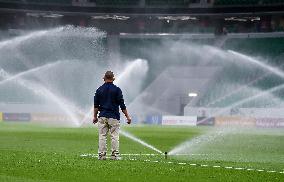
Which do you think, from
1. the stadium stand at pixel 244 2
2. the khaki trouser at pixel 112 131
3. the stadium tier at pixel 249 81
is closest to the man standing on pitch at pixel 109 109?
the khaki trouser at pixel 112 131

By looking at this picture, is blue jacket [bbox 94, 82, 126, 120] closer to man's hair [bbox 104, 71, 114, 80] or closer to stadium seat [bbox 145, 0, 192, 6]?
man's hair [bbox 104, 71, 114, 80]

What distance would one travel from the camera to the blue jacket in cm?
1587

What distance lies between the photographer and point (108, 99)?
52.0ft

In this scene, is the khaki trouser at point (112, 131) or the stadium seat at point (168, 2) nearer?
the khaki trouser at point (112, 131)

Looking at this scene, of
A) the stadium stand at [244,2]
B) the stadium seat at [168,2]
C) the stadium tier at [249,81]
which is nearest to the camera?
the stadium tier at [249,81]

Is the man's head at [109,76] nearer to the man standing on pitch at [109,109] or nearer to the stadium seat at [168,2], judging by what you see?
the man standing on pitch at [109,109]

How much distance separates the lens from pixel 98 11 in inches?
3083

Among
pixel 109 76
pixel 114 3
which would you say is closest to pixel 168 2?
pixel 114 3

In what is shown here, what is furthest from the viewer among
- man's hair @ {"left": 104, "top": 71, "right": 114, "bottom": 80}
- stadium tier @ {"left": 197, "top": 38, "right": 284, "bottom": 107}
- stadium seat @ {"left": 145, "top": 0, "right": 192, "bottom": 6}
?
stadium seat @ {"left": 145, "top": 0, "right": 192, "bottom": 6}

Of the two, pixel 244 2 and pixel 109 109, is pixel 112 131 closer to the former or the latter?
pixel 109 109

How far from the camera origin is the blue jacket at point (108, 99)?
52.1ft

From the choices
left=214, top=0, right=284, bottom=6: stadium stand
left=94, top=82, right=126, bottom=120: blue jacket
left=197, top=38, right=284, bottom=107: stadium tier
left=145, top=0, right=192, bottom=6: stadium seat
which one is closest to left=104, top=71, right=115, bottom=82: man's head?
left=94, top=82, right=126, bottom=120: blue jacket

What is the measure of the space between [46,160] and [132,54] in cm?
6334

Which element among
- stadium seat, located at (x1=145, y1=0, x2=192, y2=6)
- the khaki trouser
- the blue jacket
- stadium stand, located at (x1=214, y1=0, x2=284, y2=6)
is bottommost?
the khaki trouser
